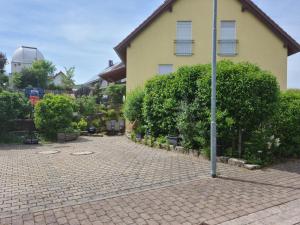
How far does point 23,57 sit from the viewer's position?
67375mm

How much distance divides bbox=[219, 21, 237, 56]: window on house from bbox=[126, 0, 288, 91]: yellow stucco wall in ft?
0.98

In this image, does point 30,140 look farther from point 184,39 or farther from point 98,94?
point 98,94

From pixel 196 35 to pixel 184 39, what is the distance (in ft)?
2.70

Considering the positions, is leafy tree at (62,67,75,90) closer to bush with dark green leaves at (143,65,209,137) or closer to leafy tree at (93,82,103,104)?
leafy tree at (93,82,103,104)

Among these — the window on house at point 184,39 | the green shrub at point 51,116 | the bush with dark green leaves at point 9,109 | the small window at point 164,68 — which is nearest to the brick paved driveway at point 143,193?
the bush with dark green leaves at point 9,109

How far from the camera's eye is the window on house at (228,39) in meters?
19.4

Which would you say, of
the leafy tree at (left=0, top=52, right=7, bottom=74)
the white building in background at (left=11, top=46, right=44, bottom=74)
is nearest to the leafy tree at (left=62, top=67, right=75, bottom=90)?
the leafy tree at (left=0, top=52, right=7, bottom=74)

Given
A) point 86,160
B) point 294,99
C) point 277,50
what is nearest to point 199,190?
point 86,160

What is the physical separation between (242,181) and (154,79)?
6.99 metres

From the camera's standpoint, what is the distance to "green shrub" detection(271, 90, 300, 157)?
939 centimetres

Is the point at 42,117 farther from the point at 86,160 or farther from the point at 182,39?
the point at 182,39

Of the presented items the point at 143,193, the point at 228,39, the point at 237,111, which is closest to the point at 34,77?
the point at 228,39

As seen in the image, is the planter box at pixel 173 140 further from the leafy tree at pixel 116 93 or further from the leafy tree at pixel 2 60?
the leafy tree at pixel 2 60

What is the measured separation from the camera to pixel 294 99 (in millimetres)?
9711
